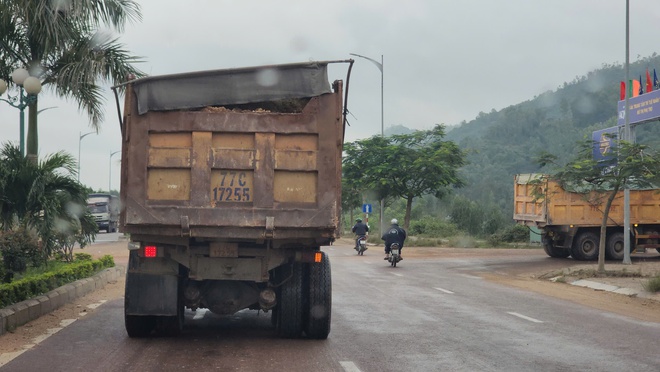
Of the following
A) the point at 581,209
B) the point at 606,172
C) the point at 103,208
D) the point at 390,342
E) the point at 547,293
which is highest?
the point at 606,172

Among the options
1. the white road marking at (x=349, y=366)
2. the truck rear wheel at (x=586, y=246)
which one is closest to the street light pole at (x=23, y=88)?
the white road marking at (x=349, y=366)

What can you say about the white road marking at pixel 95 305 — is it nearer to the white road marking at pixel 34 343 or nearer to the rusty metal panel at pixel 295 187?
the white road marking at pixel 34 343

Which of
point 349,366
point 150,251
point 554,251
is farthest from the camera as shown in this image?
point 554,251

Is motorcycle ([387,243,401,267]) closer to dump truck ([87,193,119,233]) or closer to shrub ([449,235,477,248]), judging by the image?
shrub ([449,235,477,248])

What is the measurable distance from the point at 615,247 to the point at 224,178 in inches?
938

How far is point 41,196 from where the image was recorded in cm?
1455

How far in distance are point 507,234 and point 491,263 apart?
19.0 metres

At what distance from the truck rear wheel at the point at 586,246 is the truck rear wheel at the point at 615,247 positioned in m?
0.39

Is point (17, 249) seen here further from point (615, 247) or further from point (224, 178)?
point (615, 247)

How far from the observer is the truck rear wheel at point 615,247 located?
30.8 m

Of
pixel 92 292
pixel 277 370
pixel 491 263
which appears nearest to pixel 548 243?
pixel 491 263

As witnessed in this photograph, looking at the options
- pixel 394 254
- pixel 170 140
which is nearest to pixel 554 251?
pixel 394 254

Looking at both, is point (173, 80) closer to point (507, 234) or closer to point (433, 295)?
point (433, 295)

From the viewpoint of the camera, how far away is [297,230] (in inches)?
397
